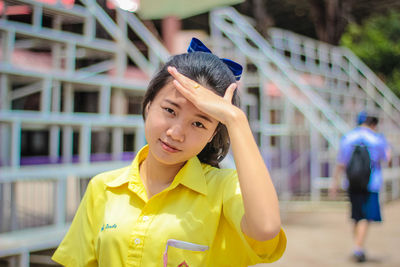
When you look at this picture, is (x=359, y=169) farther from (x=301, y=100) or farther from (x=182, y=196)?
(x=301, y=100)

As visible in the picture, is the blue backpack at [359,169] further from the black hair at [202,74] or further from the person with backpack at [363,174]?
the black hair at [202,74]

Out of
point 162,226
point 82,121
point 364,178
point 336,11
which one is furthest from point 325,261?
point 336,11

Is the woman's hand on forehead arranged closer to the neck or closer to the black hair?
the black hair

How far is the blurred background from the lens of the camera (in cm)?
305

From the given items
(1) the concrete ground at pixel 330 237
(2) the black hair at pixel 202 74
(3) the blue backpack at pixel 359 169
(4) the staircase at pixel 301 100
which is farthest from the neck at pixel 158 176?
(4) the staircase at pixel 301 100

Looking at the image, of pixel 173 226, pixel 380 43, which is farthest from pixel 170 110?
pixel 380 43

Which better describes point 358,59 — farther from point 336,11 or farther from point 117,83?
point 117,83

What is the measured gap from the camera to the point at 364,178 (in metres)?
4.06

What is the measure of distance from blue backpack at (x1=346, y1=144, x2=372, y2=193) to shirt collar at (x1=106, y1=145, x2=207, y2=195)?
10.4ft

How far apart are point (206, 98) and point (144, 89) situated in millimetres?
3194

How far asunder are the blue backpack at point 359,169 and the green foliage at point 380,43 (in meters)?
6.96

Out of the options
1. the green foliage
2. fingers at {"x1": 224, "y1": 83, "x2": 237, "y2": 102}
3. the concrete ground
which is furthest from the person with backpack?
the green foliage

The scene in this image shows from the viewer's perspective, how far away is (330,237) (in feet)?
15.7

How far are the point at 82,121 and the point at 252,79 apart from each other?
14.9 ft
